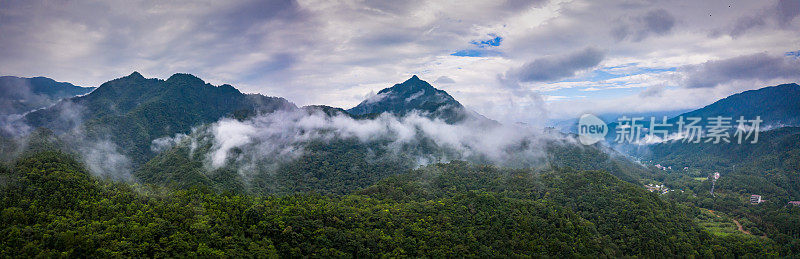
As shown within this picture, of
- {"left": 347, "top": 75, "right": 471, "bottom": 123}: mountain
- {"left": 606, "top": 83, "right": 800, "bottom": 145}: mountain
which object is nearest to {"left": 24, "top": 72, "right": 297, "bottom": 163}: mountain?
{"left": 347, "top": 75, "right": 471, "bottom": 123}: mountain

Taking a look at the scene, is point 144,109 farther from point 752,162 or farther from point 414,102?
point 752,162

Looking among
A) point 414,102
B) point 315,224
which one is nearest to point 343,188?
point 315,224

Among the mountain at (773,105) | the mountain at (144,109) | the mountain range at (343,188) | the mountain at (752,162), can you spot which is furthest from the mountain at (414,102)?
the mountain at (773,105)

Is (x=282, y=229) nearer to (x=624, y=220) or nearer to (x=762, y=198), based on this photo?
(x=624, y=220)

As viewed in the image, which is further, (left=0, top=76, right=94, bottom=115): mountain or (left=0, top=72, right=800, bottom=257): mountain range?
(left=0, top=76, right=94, bottom=115): mountain

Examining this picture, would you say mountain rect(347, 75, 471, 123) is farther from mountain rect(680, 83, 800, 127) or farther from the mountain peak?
mountain rect(680, 83, 800, 127)
